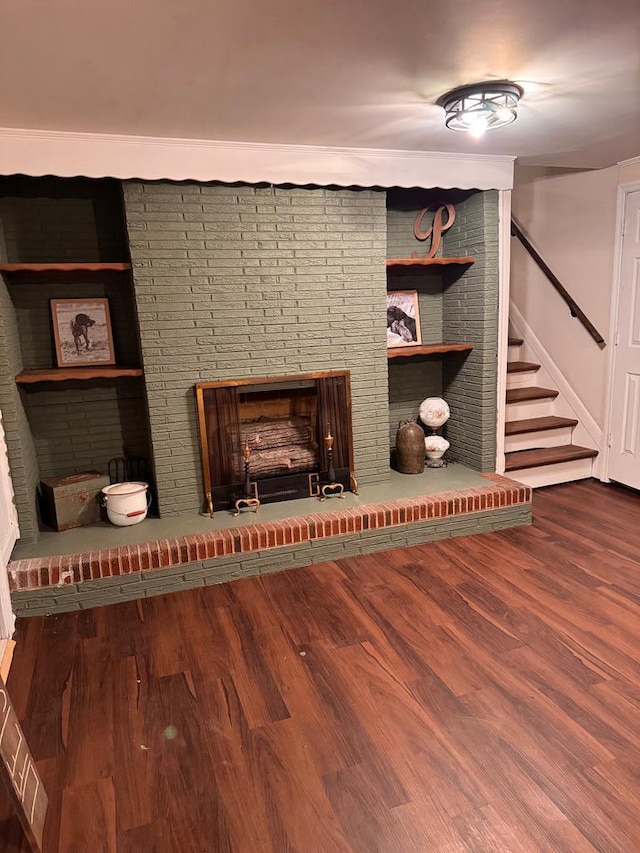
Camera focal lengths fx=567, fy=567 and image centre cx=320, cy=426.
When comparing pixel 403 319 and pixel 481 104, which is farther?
pixel 403 319

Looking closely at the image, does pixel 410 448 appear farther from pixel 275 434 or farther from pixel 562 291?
pixel 562 291

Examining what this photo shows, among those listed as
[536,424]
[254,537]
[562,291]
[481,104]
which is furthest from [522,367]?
[254,537]

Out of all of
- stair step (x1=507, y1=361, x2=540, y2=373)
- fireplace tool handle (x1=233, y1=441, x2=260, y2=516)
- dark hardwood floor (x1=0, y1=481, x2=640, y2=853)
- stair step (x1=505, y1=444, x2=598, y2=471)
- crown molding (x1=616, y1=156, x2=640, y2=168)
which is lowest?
dark hardwood floor (x1=0, y1=481, x2=640, y2=853)

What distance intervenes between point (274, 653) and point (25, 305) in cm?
230

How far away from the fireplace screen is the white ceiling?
4.33 ft

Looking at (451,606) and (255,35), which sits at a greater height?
(255,35)

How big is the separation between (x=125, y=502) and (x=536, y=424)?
2933 mm

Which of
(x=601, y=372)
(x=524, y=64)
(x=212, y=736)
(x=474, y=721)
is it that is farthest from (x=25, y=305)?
(x=601, y=372)

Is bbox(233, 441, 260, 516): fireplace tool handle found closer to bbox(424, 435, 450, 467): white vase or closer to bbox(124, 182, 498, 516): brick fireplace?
bbox(124, 182, 498, 516): brick fireplace

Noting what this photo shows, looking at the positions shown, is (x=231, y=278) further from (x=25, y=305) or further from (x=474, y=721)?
(x=474, y=721)

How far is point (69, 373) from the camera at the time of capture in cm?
297

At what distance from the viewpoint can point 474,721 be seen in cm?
188

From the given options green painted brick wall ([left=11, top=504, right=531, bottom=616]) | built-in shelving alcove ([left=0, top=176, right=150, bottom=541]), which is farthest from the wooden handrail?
built-in shelving alcove ([left=0, top=176, right=150, bottom=541])

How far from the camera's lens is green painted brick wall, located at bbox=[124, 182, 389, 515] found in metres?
3.00
